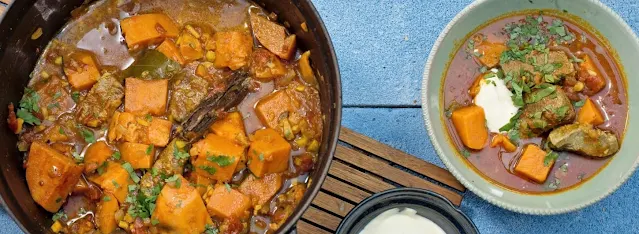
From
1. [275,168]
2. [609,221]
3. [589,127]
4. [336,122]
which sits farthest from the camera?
[609,221]

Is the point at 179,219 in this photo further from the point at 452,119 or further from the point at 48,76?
the point at 452,119

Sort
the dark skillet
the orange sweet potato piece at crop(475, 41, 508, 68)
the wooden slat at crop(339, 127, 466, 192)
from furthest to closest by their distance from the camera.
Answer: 1. the wooden slat at crop(339, 127, 466, 192)
2. the orange sweet potato piece at crop(475, 41, 508, 68)
3. the dark skillet

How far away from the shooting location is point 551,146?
91.0 inches

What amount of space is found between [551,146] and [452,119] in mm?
348

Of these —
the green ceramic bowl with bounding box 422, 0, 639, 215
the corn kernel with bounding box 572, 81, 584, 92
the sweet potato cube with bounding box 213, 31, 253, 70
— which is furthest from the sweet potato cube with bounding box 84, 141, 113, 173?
the corn kernel with bounding box 572, 81, 584, 92

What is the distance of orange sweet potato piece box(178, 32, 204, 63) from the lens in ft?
6.89

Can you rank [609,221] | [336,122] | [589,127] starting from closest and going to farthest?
[336,122] < [589,127] < [609,221]

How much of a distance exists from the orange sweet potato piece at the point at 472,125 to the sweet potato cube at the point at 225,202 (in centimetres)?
79

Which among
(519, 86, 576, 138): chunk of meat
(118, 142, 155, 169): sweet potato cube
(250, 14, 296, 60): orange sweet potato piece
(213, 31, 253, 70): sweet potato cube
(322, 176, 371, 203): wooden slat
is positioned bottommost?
(118, 142, 155, 169): sweet potato cube

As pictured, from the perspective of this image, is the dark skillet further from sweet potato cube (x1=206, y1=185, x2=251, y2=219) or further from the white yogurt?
the white yogurt

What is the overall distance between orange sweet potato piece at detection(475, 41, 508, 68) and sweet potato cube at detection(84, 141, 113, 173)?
1295 mm

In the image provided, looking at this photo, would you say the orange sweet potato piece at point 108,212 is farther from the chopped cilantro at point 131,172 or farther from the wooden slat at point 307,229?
the wooden slat at point 307,229

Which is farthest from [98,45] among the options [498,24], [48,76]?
[498,24]

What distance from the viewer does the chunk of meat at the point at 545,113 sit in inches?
89.1
